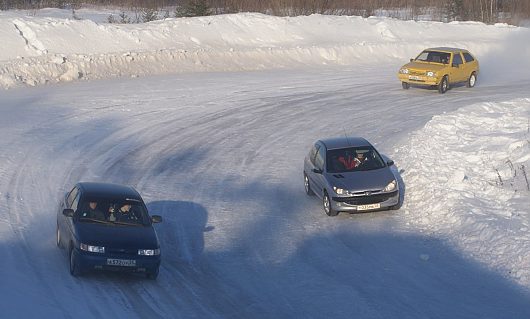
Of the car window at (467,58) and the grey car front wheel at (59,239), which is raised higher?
the grey car front wheel at (59,239)

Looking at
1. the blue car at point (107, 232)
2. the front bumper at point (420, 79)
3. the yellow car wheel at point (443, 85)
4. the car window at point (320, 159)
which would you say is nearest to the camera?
the blue car at point (107, 232)

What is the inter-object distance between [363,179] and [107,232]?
6.36 metres

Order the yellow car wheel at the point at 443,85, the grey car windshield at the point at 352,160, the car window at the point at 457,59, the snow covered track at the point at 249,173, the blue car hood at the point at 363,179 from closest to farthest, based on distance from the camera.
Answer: the snow covered track at the point at 249,173
the blue car hood at the point at 363,179
the grey car windshield at the point at 352,160
the yellow car wheel at the point at 443,85
the car window at the point at 457,59

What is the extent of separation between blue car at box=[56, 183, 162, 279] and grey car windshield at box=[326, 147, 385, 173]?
5.31 metres

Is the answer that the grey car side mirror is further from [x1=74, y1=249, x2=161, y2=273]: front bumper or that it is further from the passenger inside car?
[x1=74, y1=249, x2=161, y2=273]: front bumper

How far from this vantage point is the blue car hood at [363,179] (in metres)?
19.3

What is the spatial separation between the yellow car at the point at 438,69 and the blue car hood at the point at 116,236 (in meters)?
22.2

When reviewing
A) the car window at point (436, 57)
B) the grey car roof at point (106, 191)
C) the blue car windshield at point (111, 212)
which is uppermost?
the grey car roof at point (106, 191)

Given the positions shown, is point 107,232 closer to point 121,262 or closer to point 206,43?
point 121,262

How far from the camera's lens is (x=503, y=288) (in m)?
15.1

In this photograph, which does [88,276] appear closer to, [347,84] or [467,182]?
[467,182]

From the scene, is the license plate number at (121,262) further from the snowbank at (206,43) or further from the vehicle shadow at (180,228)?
the snowbank at (206,43)

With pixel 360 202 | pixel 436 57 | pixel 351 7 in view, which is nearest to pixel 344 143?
pixel 360 202

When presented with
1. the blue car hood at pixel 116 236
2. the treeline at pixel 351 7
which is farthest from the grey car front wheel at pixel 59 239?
the treeline at pixel 351 7
